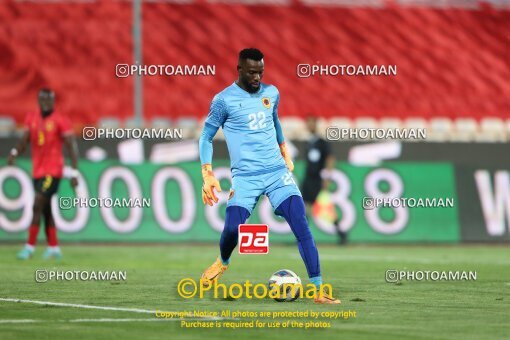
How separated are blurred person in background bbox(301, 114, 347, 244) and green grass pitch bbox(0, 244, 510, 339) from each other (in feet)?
6.11

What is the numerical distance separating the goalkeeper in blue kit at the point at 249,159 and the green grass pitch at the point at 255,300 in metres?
0.81

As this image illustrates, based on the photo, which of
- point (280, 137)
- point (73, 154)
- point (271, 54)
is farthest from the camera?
point (271, 54)

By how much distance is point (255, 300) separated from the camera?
11664mm

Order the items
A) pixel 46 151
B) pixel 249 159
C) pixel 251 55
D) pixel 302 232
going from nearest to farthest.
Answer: pixel 251 55 < pixel 302 232 < pixel 249 159 < pixel 46 151

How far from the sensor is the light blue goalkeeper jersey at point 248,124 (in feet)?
38.3

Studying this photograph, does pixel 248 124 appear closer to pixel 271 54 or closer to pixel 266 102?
pixel 266 102

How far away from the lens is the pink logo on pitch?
1111 cm

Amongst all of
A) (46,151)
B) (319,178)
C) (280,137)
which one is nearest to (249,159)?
(280,137)

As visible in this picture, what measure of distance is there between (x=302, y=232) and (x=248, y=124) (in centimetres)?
116

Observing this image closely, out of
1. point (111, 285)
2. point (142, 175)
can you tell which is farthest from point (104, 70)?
point (111, 285)

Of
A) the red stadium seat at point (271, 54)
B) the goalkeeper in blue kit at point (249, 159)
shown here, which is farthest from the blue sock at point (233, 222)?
the red stadium seat at point (271, 54)

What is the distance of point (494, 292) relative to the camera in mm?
12961

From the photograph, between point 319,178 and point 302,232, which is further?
point 319,178

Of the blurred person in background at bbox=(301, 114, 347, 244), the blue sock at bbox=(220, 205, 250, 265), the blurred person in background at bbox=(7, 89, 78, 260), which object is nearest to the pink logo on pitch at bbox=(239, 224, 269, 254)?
the blue sock at bbox=(220, 205, 250, 265)
